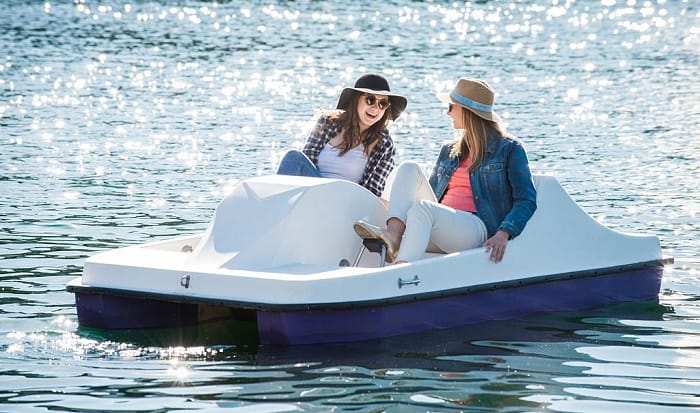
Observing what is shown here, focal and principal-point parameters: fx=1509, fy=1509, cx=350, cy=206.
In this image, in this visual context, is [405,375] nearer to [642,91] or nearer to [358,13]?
[642,91]

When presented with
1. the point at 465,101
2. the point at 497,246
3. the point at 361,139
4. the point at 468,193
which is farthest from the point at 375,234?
the point at 361,139

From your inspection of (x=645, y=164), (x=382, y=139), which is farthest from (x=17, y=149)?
(x=382, y=139)

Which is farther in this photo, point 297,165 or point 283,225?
point 297,165

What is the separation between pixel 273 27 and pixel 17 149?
24.2m

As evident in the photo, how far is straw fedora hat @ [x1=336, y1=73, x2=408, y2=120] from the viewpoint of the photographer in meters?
9.09

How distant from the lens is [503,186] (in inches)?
339

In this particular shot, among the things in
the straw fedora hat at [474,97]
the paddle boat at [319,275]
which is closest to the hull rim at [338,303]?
the paddle boat at [319,275]

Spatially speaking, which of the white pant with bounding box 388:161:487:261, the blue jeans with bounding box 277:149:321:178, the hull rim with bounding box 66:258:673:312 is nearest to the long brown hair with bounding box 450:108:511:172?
the white pant with bounding box 388:161:487:261

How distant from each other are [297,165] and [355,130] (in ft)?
1.67

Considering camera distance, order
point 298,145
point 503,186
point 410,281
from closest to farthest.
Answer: point 410,281, point 503,186, point 298,145

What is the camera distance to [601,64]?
29875 mm

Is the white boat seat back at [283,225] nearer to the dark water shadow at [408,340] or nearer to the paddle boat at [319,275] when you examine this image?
the paddle boat at [319,275]

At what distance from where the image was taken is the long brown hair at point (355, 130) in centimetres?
917

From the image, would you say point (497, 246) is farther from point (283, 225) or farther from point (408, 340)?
point (283, 225)
